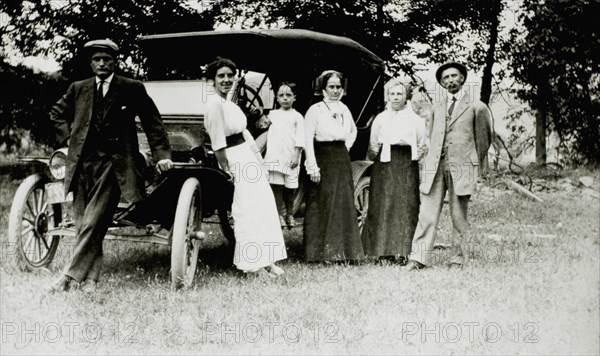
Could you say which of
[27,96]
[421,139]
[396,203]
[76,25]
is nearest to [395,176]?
[396,203]

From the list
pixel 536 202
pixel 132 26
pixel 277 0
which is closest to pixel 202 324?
pixel 536 202

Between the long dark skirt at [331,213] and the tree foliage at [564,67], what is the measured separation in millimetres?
11345

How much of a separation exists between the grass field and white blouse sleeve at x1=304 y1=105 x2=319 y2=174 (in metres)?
0.98

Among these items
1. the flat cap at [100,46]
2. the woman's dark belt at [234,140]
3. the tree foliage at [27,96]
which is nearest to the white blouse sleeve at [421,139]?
the woman's dark belt at [234,140]

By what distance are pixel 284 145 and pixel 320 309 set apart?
2.21 meters

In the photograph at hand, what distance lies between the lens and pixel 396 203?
679cm

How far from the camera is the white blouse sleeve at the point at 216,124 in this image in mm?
5598

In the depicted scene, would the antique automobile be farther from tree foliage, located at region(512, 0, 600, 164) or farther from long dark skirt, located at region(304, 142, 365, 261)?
tree foliage, located at region(512, 0, 600, 164)

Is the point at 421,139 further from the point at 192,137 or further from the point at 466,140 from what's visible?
the point at 192,137

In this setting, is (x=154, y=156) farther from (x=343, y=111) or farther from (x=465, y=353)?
(x=465, y=353)

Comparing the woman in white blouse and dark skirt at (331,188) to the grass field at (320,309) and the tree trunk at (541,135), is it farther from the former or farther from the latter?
the tree trunk at (541,135)

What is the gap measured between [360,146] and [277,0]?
32.8 ft

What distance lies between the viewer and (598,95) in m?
18.2

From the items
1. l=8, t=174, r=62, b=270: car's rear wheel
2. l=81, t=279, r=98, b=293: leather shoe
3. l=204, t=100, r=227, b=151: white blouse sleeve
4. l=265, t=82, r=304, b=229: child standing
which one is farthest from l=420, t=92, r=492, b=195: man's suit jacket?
l=8, t=174, r=62, b=270: car's rear wheel
